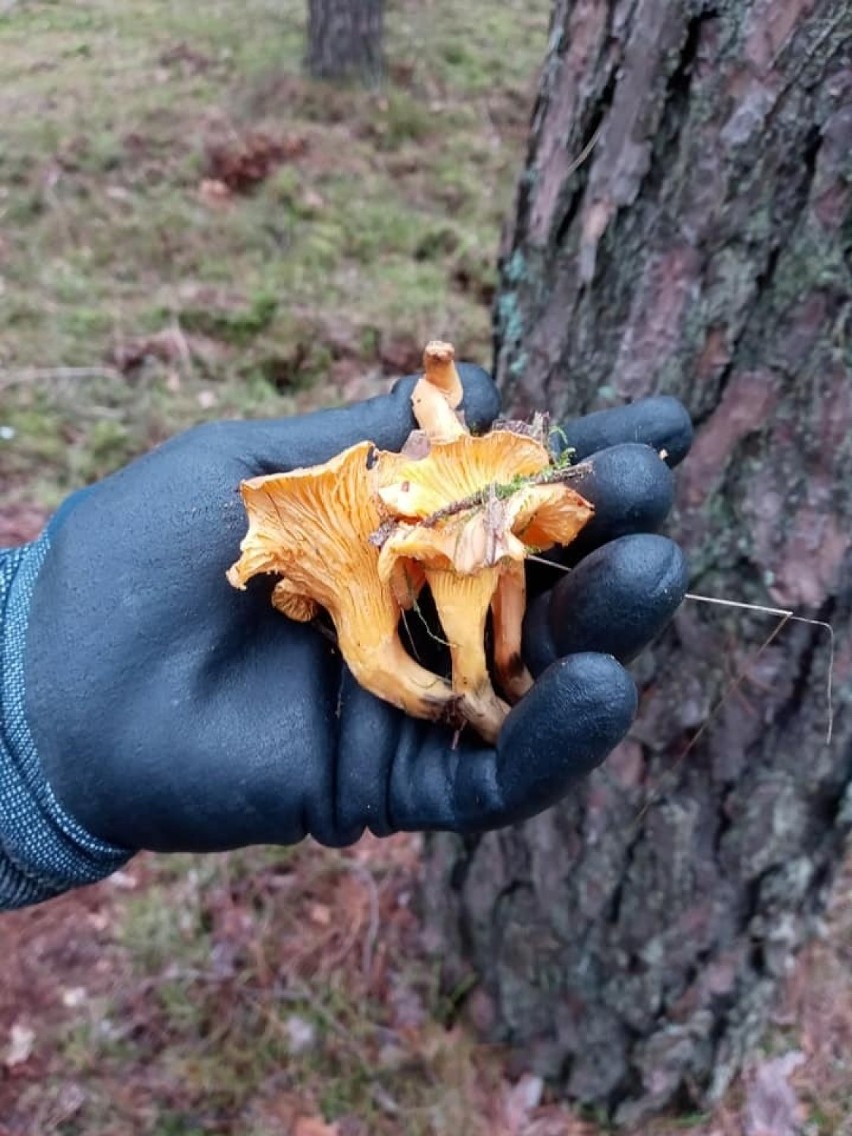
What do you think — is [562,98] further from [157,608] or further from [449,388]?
[157,608]

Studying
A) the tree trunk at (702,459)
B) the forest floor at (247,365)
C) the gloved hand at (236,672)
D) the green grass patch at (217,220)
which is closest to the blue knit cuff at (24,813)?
the gloved hand at (236,672)

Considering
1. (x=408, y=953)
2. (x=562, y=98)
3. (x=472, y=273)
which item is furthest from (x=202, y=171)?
(x=408, y=953)

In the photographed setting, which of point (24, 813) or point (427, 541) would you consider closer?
point (427, 541)

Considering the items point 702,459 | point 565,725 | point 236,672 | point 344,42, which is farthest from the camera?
point 344,42

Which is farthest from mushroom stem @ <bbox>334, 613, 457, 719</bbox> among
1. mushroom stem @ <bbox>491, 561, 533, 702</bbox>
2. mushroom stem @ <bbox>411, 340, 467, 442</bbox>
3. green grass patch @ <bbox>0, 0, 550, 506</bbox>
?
green grass patch @ <bbox>0, 0, 550, 506</bbox>

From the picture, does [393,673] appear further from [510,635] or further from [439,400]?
[439,400]

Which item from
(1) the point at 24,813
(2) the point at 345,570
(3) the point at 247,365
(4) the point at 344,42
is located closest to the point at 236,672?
(2) the point at 345,570

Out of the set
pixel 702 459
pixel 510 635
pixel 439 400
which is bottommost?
pixel 510 635
